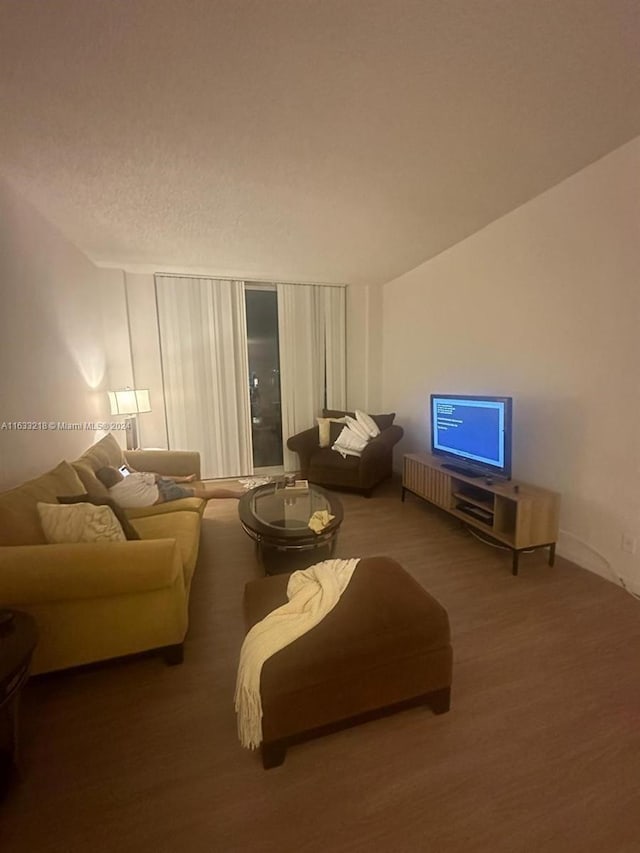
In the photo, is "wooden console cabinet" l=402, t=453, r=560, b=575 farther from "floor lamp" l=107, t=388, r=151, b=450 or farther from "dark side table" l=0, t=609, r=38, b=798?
"floor lamp" l=107, t=388, r=151, b=450

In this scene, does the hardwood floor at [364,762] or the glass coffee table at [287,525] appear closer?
the hardwood floor at [364,762]

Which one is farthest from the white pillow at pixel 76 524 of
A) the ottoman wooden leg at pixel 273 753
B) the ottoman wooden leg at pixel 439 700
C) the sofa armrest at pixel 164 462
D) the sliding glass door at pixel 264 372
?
the sliding glass door at pixel 264 372

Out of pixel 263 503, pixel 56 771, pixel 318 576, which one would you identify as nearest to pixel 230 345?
pixel 263 503

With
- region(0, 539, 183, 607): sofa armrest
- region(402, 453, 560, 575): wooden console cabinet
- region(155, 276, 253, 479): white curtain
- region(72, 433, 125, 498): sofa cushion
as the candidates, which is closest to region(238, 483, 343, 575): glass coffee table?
region(0, 539, 183, 607): sofa armrest

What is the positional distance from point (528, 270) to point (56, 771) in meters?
3.72

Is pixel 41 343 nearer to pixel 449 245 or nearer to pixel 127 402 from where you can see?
pixel 127 402

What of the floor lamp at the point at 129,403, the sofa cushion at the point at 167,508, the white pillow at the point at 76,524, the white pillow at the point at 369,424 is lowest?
the sofa cushion at the point at 167,508

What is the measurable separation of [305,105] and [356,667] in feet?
7.88

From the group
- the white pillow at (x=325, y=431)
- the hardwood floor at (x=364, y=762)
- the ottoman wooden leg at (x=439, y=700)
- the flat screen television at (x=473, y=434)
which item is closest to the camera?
the hardwood floor at (x=364, y=762)

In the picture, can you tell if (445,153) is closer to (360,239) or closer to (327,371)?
(360,239)

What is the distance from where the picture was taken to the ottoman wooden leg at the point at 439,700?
4.60 feet

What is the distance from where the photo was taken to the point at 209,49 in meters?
1.38

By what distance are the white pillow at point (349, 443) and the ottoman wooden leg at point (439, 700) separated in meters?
2.66

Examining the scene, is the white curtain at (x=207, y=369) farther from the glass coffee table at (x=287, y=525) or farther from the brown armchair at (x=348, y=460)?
the glass coffee table at (x=287, y=525)
